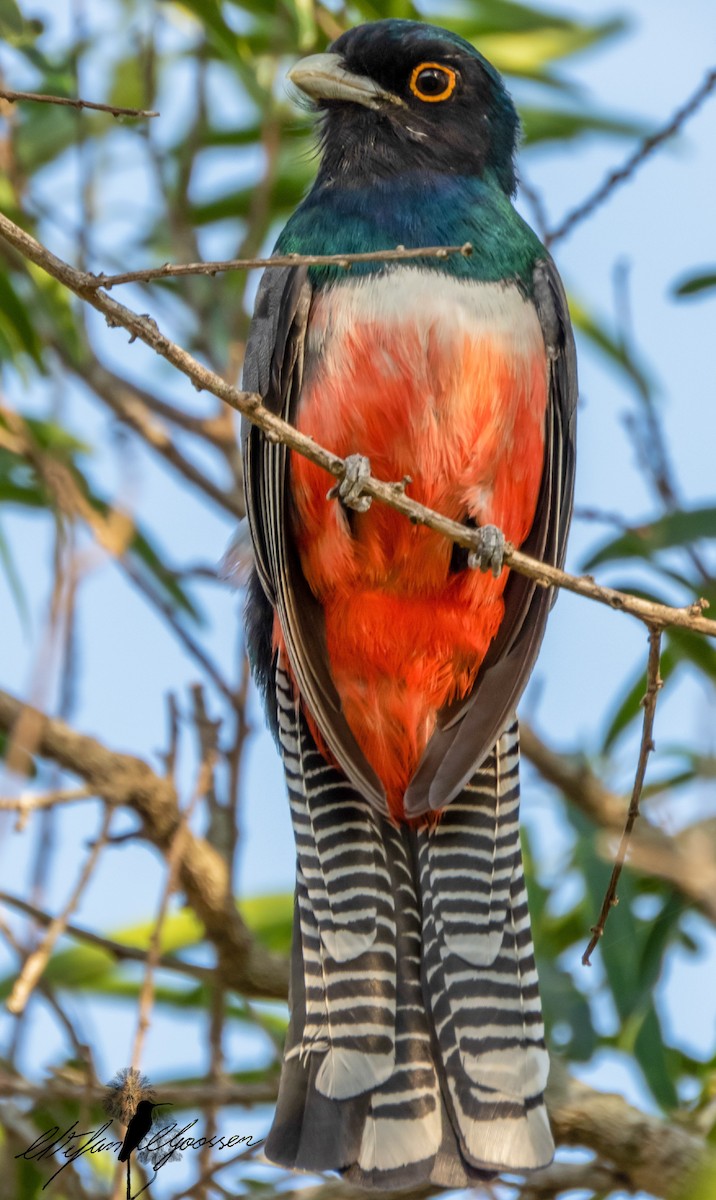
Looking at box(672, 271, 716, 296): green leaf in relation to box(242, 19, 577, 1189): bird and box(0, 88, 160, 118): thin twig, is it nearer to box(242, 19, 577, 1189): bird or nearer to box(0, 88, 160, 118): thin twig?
box(242, 19, 577, 1189): bird

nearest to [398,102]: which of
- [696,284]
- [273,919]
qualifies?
[696,284]

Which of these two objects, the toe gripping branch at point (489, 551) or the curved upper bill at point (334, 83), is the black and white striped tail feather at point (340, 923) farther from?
the curved upper bill at point (334, 83)

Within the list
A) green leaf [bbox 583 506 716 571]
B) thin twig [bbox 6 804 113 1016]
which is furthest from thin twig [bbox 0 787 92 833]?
green leaf [bbox 583 506 716 571]

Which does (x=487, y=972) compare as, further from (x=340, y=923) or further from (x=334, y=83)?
(x=334, y=83)

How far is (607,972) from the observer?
160 inches

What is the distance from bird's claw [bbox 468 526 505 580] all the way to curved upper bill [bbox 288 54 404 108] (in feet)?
4.32

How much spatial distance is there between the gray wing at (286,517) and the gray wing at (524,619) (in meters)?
0.17

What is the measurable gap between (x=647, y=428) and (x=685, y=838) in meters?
1.21

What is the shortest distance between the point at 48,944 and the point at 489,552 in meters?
1.19

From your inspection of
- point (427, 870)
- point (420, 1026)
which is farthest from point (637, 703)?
point (420, 1026)

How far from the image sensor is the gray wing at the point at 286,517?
12.0 ft

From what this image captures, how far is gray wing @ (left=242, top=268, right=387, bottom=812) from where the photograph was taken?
3.66 metres

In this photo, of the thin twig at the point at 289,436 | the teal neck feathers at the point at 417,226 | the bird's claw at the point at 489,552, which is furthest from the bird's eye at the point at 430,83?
the thin twig at the point at 289,436

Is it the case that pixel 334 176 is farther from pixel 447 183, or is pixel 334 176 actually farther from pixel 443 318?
pixel 443 318
